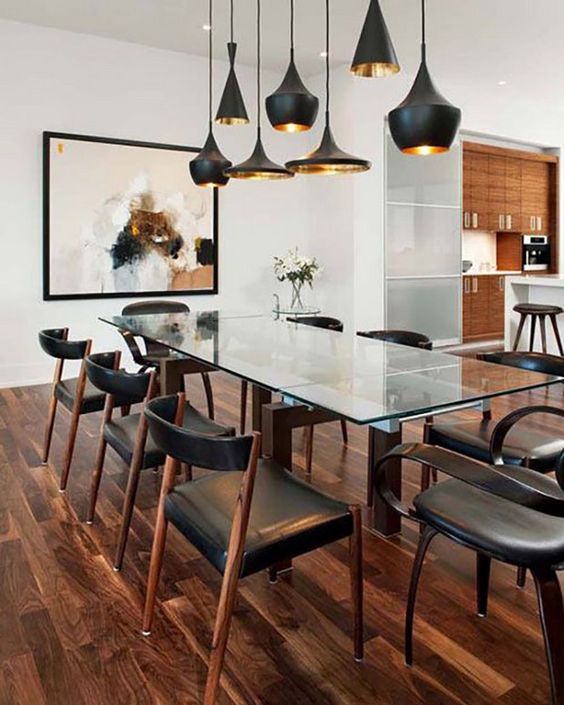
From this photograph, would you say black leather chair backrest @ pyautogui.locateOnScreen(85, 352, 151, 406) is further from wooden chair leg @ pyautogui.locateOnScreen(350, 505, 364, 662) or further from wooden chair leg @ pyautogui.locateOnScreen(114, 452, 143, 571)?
wooden chair leg @ pyautogui.locateOnScreen(350, 505, 364, 662)

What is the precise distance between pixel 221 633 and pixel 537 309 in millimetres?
5022

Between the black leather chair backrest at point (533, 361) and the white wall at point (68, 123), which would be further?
the white wall at point (68, 123)

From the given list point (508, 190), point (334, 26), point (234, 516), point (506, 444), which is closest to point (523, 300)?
point (508, 190)

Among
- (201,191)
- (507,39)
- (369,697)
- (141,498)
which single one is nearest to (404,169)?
(507,39)

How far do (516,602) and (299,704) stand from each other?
0.94 meters

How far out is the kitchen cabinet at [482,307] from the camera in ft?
25.8

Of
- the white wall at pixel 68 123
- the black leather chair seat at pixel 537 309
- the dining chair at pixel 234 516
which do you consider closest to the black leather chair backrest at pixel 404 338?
the dining chair at pixel 234 516

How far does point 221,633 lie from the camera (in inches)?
64.8

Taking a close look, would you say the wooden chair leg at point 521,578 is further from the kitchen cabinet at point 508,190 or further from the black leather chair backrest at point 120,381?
the kitchen cabinet at point 508,190

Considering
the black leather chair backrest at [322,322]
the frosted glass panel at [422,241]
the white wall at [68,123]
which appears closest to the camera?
the black leather chair backrest at [322,322]

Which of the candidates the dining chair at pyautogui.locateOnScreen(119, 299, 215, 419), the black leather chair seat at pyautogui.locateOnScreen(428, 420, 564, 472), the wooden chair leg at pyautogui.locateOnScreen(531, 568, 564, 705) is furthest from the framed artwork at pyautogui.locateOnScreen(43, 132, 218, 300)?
the wooden chair leg at pyautogui.locateOnScreen(531, 568, 564, 705)

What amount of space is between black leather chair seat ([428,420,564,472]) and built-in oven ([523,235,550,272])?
667cm

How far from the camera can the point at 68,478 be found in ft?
10.9

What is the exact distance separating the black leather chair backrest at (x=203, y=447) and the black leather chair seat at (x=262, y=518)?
0.23 metres
